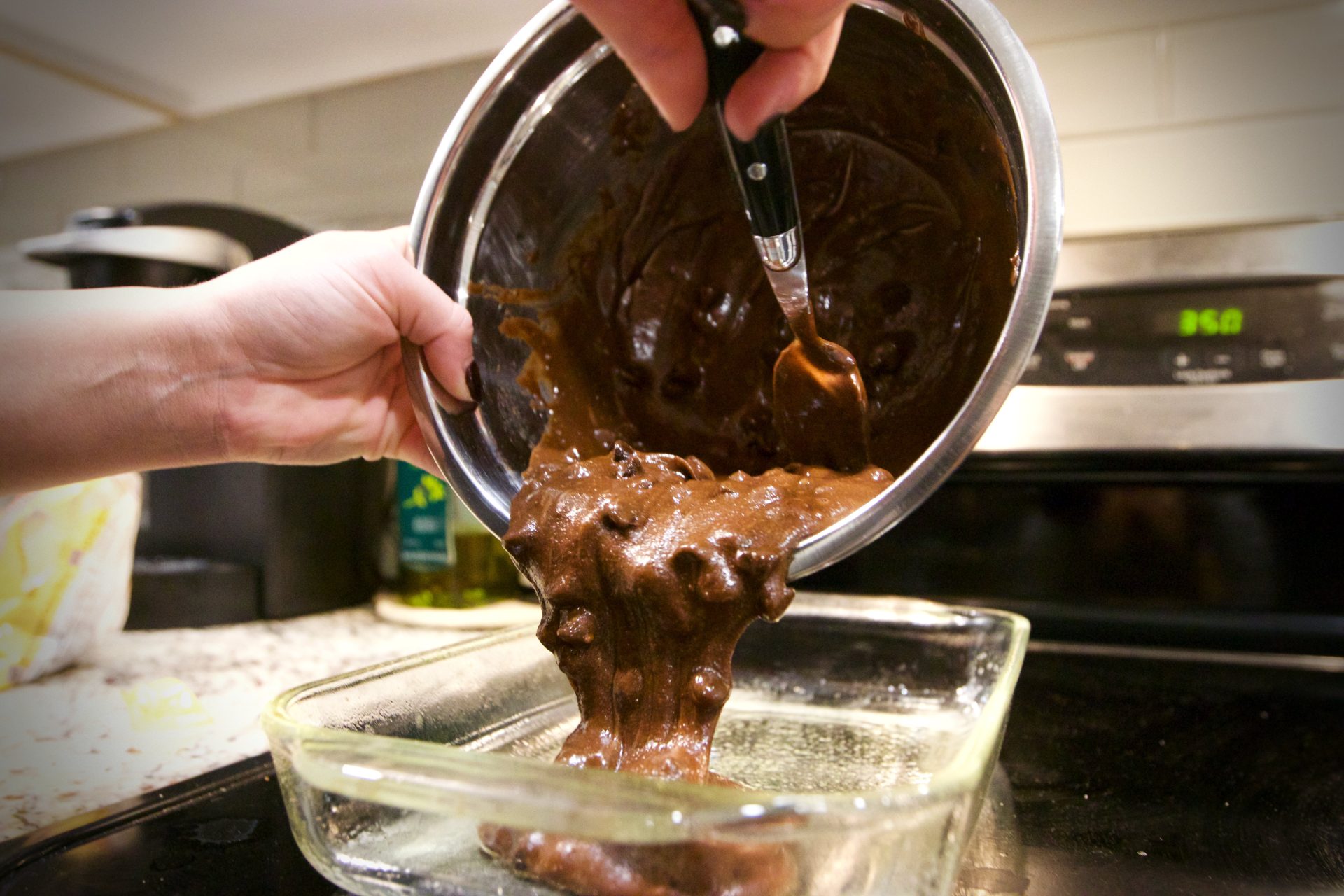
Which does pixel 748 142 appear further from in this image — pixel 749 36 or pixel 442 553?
pixel 442 553

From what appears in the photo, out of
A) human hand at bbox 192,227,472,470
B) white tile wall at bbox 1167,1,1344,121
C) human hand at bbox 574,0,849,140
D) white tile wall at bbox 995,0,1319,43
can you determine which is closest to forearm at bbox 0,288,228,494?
human hand at bbox 192,227,472,470

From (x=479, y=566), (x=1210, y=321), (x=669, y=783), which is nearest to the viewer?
(x=669, y=783)

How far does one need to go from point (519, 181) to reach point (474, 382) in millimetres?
151

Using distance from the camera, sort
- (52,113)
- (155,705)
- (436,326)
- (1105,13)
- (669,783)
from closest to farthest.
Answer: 1. (669,783)
2. (436,326)
3. (155,705)
4. (1105,13)
5. (52,113)

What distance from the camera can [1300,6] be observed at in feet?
3.36

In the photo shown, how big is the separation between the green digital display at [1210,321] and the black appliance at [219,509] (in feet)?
3.29

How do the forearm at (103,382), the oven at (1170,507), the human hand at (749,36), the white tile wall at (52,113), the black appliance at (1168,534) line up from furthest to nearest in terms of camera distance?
the white tile wall at (52,113) < the oven at (1170,507) < the black appliance at (1168,534) < the forearm at (103,382) < the human hand at (749,36)

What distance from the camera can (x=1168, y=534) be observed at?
103cm

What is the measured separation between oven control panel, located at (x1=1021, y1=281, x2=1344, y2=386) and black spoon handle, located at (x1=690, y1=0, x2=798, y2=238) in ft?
1.61

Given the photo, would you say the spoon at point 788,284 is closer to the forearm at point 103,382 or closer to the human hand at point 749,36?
the human hand at point 749,36

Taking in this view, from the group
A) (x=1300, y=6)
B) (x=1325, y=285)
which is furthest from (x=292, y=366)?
(x=1300, y=6)

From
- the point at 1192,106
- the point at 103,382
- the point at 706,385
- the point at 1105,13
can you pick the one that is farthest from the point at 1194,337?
the point at 103,382

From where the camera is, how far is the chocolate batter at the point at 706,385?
508mm

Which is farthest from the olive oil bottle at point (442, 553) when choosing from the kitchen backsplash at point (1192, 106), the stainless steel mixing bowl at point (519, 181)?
the kitchen backsplash at point (1192, 106)
